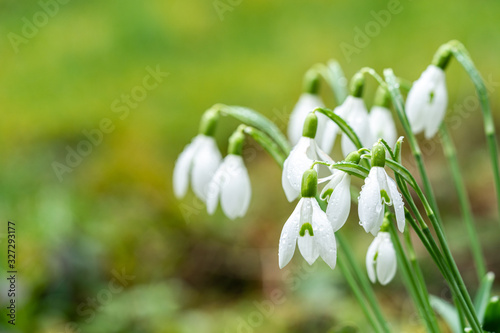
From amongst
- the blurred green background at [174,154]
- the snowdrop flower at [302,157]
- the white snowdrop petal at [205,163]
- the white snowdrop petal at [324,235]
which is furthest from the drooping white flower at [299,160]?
the blurred green background at [174,154]

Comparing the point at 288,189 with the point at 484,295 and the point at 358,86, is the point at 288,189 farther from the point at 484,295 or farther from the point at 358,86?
the point at 484,295

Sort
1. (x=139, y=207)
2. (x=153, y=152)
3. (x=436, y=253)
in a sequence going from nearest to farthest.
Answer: (x=436, y=253), (x=139, y=207), (x=153, y=152)

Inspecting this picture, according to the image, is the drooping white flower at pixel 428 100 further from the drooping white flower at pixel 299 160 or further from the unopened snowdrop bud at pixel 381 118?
the drooping white flower at pixel 299 160

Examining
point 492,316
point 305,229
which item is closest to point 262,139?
point 305,229

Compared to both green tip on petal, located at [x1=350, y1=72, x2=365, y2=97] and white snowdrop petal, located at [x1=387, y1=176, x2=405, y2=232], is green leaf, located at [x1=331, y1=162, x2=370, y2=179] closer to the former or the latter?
white snowdrop petal, located at [x1=387, y1=176, x2=405, y2=232]

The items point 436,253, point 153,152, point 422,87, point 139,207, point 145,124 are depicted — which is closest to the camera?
point 436,253

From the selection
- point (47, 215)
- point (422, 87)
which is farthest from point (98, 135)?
point (422, 87)

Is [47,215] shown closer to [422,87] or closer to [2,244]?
[2,244]
